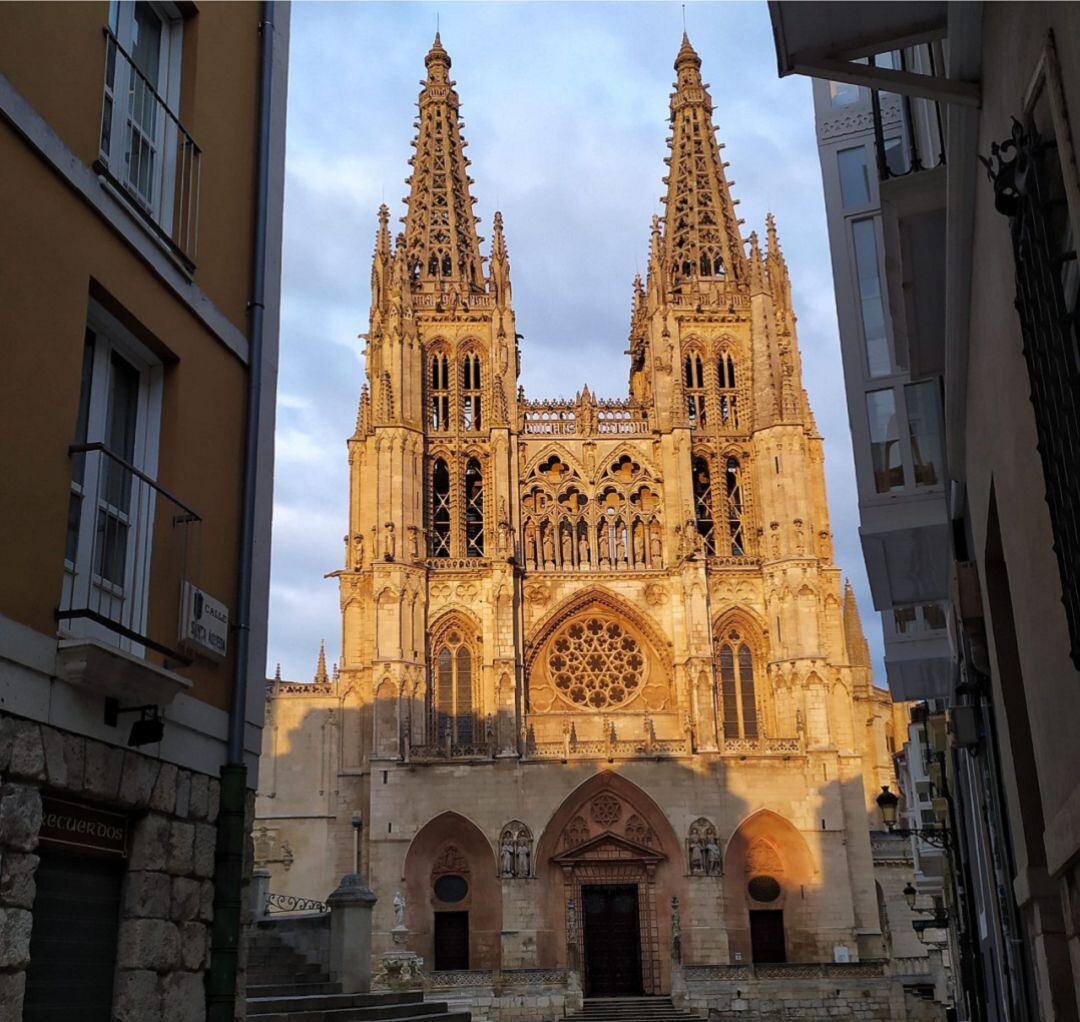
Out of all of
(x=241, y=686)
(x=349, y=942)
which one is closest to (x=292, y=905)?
(x=349, y=942)

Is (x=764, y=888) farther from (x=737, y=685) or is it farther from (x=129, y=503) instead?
(x=129, y=503)

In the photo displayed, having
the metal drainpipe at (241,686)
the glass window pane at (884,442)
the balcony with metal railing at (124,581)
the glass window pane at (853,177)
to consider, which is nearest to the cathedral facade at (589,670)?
the glass window pane at (884,442)

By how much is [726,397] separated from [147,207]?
33147 mm

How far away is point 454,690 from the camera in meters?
35.0

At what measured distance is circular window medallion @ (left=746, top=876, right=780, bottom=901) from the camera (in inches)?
1330

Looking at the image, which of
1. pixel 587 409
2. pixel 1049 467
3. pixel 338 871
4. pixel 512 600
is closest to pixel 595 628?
pixel 512 600

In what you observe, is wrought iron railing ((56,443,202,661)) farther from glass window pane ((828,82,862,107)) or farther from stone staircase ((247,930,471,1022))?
glass window pane ((828,82,862,107))

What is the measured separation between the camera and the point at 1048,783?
5.20m

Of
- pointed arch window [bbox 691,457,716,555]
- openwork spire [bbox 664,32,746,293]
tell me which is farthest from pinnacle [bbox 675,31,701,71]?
pointed arch window [bbox 691,457,716,555]

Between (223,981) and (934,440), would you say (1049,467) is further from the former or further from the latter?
→ (934,440)

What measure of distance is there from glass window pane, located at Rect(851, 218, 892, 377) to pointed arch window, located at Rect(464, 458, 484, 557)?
2534 centimetres

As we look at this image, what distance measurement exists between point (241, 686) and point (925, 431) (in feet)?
21.2

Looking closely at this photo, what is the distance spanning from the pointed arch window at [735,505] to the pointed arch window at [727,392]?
134 centimetres

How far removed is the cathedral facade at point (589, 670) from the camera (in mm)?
33031
